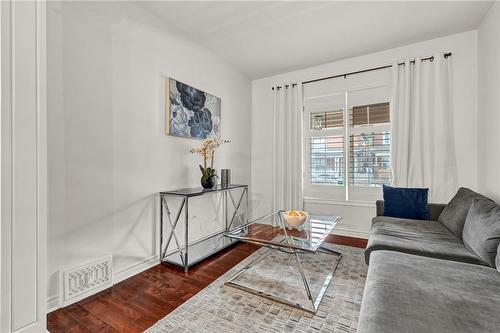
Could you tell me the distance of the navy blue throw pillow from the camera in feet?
8.16

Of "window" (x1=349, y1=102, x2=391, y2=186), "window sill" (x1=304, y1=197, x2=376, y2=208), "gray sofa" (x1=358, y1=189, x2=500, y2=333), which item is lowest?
"gray sofa" (x1=358, y1=189, x2=500, y2=333)

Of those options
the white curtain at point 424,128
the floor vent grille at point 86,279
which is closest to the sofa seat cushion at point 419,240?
the white curtain at point 424,128

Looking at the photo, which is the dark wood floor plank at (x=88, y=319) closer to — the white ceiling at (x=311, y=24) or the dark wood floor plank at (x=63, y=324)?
the dark wood floor plank at (x=63, y=324)

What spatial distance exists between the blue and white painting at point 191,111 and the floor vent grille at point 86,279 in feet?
4.49

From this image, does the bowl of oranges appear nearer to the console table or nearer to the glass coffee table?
the glass coffee table

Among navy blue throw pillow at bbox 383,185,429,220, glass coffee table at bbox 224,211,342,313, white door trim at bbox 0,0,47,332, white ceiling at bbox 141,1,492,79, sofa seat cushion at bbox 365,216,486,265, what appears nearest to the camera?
white door trim at bbox 0,0,47,332

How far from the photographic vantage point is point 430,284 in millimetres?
1159

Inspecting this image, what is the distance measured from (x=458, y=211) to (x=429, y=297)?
1.46 metres

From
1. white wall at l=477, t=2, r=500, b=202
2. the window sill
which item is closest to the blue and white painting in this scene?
the window sill

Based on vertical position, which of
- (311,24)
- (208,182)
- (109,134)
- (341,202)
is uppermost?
(311,24)

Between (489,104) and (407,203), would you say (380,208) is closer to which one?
(407,203)

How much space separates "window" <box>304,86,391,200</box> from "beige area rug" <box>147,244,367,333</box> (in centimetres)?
139

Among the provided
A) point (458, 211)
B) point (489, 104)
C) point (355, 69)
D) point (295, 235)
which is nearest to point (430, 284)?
point (295, 235)

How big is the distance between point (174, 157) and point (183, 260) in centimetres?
109
